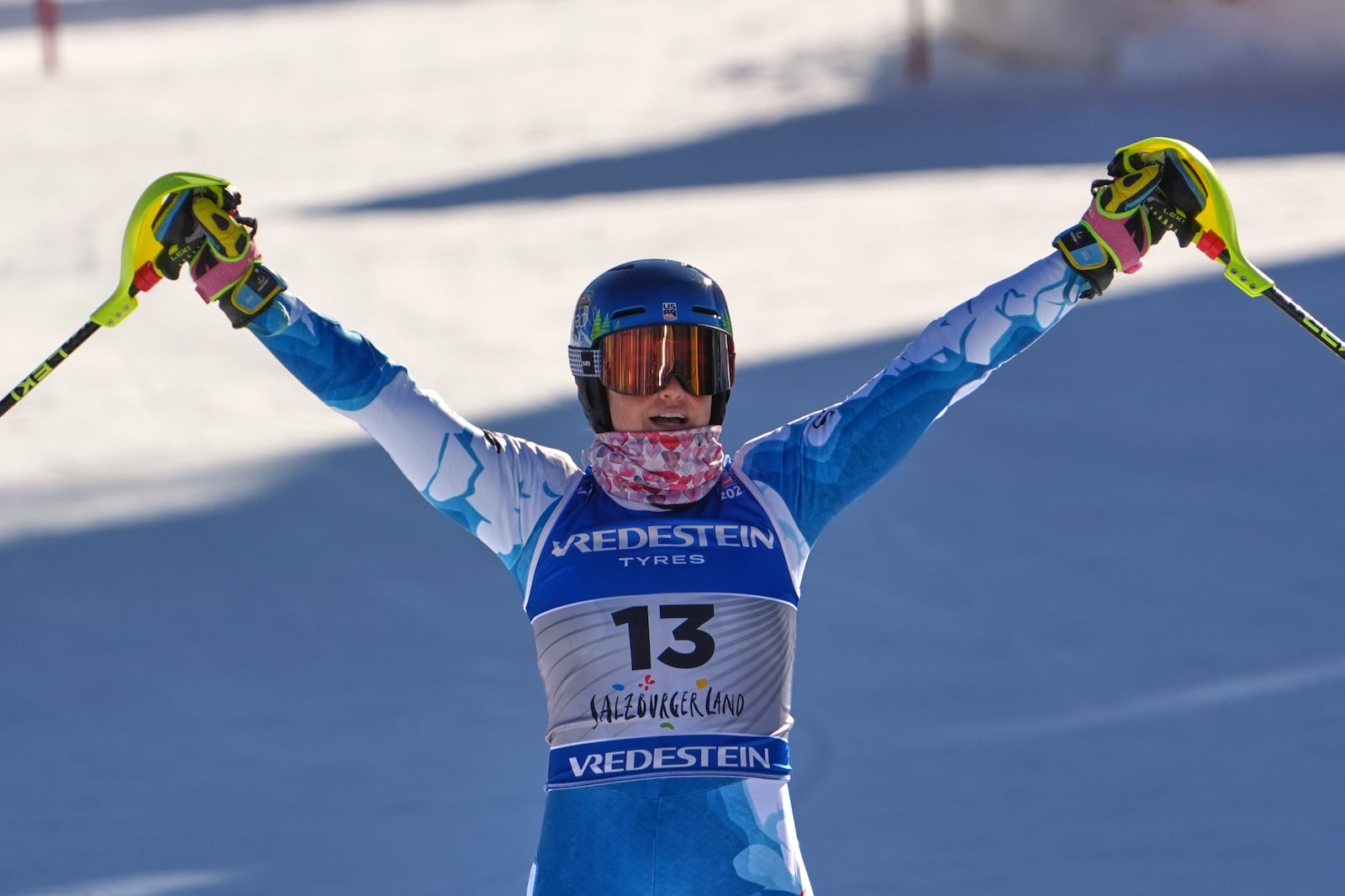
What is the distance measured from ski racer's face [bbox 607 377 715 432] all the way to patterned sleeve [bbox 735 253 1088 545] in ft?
0.56

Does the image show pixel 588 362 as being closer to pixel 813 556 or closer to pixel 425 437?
pixel 425 437

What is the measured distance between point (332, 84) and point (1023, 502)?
50.9 feet

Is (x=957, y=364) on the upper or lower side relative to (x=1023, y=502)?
lower

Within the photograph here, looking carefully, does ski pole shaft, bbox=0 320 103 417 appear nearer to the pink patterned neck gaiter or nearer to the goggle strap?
the goggle strap

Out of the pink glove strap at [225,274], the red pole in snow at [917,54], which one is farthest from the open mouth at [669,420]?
the red pole in snow at [917,54]

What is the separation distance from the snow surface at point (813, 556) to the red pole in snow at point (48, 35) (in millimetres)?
7232

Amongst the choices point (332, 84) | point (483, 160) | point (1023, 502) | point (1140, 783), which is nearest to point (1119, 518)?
point (1023, 502)

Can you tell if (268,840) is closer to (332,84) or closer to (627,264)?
(627,264)

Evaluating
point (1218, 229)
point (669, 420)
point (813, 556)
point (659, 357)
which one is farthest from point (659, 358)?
point (813, 556)

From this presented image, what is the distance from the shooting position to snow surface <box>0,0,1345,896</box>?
18.0ft

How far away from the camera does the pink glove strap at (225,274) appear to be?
3.50 metres

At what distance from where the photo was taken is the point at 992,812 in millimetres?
5480

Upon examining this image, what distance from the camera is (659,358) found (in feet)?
11.5

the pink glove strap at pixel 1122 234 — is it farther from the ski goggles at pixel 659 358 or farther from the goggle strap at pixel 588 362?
the goggle strap at pixel 588 362
